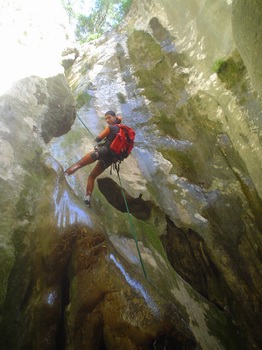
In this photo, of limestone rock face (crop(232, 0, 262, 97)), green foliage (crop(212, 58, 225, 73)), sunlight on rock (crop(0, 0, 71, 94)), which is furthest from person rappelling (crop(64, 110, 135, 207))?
green foliage (crop(212, 58, 225, 73))

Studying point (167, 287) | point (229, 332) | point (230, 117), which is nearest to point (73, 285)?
point (167, 287)

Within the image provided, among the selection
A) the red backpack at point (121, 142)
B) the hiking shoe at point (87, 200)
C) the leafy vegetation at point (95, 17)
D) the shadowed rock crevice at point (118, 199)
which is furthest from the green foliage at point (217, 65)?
the leafy vegetation at point (95, 17)

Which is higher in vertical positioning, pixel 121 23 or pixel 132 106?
pixel 121 23

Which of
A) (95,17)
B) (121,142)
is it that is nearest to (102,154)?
(121,142)

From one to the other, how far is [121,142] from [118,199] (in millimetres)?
2505

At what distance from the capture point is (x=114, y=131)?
6266mm

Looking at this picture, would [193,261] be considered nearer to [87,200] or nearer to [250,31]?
[87,200]

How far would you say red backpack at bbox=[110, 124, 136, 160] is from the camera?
6.24m

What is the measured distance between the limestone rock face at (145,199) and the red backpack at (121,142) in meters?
1.35

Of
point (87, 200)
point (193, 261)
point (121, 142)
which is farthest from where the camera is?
point (193, 261)

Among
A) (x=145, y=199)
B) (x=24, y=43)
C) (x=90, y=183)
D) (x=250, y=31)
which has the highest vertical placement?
(x=24, y=43)

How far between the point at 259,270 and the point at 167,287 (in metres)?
3.44

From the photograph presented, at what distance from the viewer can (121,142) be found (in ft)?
20.7

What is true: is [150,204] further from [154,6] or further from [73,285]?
[154,6]
